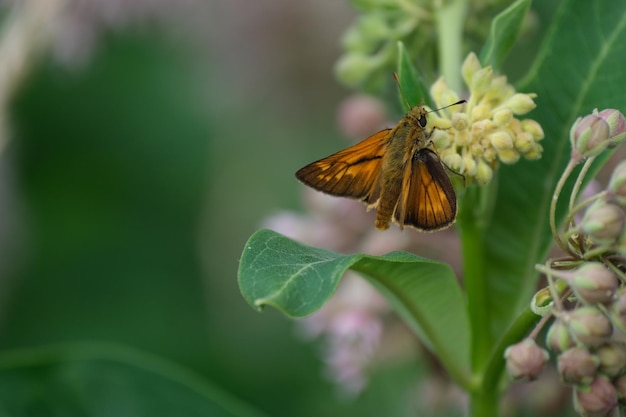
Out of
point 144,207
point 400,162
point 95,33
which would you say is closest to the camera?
point 400,162

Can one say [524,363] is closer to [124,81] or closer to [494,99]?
[494,99]

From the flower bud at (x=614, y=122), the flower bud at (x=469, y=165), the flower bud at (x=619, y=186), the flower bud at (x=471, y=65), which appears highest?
the flower bud at (x=471, y=65)

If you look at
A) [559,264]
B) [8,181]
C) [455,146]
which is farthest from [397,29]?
[8,181]

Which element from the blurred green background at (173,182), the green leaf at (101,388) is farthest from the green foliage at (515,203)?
the blurred green background at (173,182)

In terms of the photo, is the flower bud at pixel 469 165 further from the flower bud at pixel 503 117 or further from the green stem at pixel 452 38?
the green stem at pixel 452 38

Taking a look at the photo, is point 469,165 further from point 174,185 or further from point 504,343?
point 174,185

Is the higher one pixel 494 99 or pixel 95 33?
pixel 95 33

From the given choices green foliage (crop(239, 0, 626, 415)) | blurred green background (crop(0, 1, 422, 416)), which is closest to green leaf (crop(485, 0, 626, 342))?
green foliage (crop(239, 0, 626, 415))
